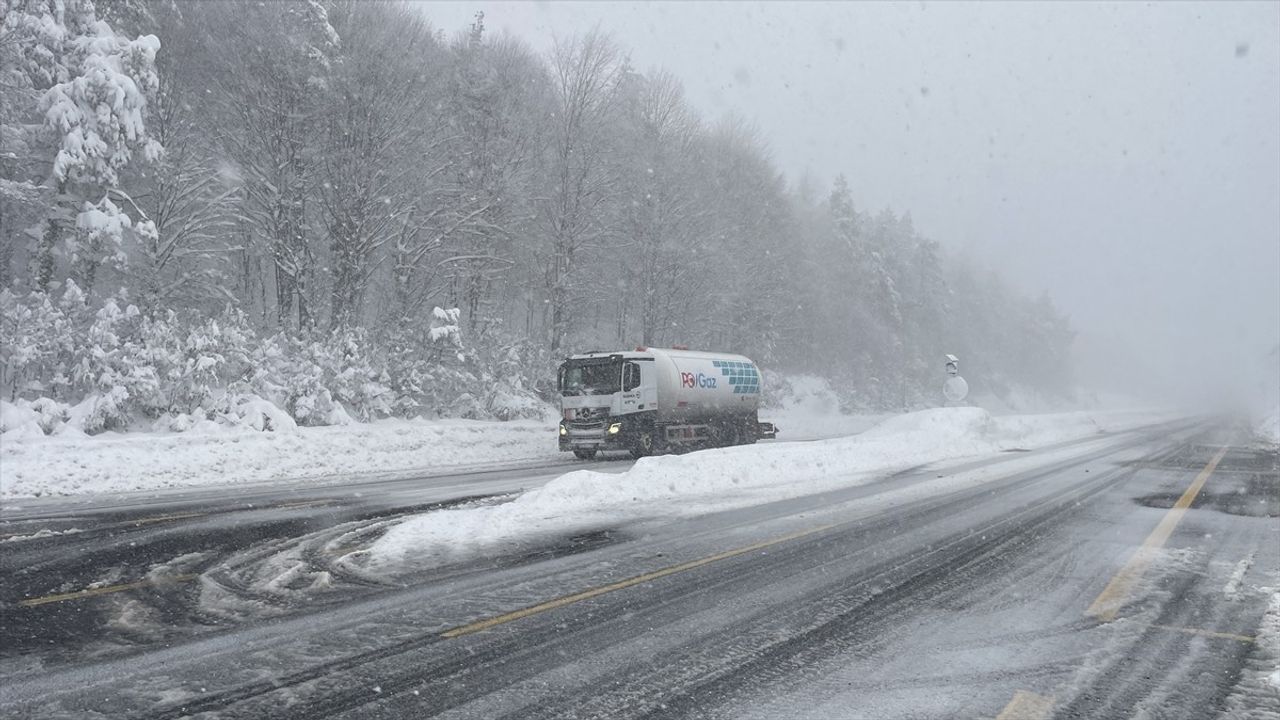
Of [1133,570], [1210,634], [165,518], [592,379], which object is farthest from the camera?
[592,379]

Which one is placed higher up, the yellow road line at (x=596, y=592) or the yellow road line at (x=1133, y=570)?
the yellow road line at (x=596, y=592)

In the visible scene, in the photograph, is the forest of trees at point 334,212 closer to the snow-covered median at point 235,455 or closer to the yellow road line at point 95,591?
the snow-covered median at point 235,455

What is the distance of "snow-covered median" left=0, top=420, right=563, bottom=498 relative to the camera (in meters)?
13.3

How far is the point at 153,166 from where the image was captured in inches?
822

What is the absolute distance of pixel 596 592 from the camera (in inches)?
258

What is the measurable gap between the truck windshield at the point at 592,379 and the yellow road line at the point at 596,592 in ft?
41.7

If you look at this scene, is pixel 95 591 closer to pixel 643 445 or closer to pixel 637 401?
pixel 637 401

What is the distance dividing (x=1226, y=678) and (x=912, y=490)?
972cm

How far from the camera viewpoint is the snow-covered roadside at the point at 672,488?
8.90 meters

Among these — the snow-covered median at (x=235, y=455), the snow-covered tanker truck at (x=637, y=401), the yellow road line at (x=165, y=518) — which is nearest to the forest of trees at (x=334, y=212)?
the snow-covered median at (x=235, y=455)

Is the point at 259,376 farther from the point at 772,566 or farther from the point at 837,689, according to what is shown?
the point at 837,689

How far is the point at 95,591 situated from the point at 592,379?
1614 centimetres

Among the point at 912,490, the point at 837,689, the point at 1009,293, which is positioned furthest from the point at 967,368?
the point at 837,689

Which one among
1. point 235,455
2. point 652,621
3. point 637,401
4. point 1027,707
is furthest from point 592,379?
point 1027,707
